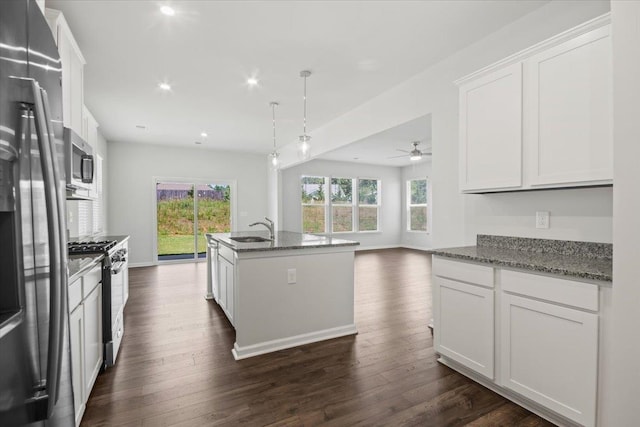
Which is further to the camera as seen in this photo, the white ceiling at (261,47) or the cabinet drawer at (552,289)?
the white ceiling at (261,47)

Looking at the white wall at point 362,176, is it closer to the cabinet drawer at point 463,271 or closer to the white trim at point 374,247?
the white trim at point 374,247

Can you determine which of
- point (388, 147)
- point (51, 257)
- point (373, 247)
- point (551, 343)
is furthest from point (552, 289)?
point (373, 247)

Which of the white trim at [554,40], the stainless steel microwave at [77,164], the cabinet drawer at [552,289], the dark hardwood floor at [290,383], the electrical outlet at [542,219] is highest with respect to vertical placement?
the white trim at [554,40]

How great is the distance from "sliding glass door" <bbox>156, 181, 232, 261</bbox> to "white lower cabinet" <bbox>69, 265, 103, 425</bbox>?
18.2 feet

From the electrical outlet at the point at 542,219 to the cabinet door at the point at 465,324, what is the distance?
0.78 metres

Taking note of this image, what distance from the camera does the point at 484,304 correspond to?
2.14 m

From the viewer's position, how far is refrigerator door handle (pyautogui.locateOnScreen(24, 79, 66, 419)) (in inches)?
30.0

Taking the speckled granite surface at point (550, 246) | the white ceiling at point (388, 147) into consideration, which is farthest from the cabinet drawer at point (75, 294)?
the white ceiling at point (388, 147)

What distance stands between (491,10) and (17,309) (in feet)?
10.7

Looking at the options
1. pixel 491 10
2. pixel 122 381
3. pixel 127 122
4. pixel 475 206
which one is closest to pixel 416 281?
pixel 475 206

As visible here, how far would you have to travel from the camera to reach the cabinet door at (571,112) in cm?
185

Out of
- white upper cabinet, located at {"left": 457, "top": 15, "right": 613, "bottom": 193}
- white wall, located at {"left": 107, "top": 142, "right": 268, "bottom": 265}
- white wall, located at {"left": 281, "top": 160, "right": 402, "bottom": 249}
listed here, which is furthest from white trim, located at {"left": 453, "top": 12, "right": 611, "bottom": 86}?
white wall, located at {"left": 107, "top": 142, "right": 268, "bottom": 265}

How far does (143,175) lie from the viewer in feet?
23.8

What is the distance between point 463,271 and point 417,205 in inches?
303
